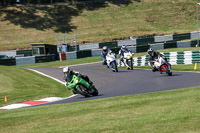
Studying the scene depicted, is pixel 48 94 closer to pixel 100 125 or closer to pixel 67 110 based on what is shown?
A: pixel 67 110

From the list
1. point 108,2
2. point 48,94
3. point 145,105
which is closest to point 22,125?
point 145,105

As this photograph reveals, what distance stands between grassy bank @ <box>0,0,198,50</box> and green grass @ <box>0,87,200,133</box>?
46.3 metres

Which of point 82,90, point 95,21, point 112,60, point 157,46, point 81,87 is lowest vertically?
point 82,90

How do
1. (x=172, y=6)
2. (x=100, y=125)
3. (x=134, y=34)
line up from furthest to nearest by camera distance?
1. (x=172, y=6)
2. (x=134, y=34)
3. (x=100, y=125)

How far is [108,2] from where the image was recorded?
71.7m

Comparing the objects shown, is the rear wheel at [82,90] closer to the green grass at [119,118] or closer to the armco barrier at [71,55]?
the green grass at [119,118]

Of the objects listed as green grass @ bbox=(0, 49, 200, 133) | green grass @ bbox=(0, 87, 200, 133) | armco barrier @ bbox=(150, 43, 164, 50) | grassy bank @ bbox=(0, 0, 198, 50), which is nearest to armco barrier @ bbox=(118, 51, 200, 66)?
green grass @ bbox=(0, 49, 200, 133)

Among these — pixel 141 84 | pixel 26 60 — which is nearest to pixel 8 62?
pixel 26 60

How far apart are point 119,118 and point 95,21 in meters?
57.3

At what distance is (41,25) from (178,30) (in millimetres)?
22368

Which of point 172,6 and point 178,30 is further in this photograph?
point 172,6

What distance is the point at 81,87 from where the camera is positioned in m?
14.9

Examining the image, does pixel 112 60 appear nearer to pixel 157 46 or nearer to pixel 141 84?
pixel 141 84

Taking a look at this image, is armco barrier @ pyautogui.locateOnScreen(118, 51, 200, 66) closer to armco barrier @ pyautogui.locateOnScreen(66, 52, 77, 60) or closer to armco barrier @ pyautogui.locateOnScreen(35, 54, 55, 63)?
armco barrier @ pyautogui.locateOnScreen(66, 52, 77, 60)
